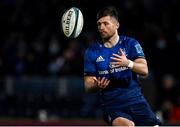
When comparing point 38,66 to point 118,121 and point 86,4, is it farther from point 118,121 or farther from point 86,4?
point 118,121

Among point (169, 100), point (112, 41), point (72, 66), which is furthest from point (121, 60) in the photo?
point (72, 66)

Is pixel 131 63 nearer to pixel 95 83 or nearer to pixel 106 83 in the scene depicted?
pixel 106 83

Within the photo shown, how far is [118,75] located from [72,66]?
7587 millimetres

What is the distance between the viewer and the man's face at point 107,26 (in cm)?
788

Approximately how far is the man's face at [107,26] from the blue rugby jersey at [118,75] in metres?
0.20

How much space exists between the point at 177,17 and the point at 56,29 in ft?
9.55

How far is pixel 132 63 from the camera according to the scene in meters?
7.74

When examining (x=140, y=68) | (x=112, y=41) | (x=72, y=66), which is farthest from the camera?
(x=72, y=66)

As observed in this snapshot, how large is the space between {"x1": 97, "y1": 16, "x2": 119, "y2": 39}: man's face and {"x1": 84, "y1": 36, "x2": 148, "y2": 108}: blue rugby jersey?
20cm

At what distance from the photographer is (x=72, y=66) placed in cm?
1549

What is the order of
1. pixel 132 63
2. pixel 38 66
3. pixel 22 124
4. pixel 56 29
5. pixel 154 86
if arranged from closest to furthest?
pixel 132 63 → pixel 22 124 → pixel 154 86 → pixel 38 66 → pixel 56 29

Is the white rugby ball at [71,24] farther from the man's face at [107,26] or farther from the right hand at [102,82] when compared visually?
the right hand at [102,82]

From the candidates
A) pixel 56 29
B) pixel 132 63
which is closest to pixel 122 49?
pixel 132 63

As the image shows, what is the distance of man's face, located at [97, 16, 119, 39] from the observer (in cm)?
788
